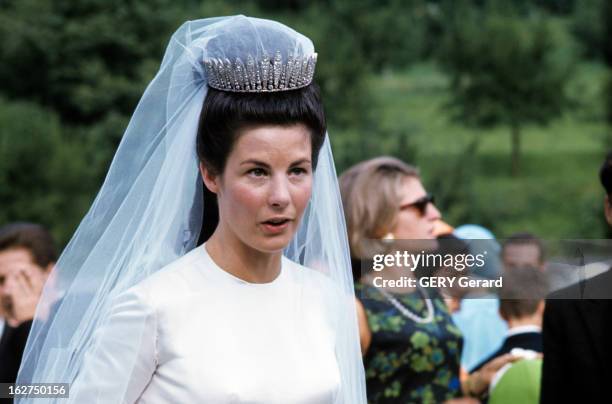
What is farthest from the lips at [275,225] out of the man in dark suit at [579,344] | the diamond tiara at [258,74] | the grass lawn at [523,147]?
the grass lawn at [523,147]

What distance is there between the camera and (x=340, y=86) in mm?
20297

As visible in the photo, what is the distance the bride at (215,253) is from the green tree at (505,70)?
1729 cm

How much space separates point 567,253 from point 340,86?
16.5 meters

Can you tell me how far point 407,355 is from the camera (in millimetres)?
4332

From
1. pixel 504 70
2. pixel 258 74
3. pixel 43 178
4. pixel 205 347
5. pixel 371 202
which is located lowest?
pixel 205 347

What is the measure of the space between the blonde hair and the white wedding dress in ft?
5.18

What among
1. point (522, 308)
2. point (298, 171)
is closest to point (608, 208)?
point (522, 308)

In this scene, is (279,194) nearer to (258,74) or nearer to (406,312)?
(258,74)

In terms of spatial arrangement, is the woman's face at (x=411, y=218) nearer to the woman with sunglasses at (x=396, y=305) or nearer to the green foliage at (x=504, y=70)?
the woman with sunglasses at (x=396, y=305)

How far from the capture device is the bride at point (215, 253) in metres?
2.69

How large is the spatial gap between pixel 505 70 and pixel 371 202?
15804 mm

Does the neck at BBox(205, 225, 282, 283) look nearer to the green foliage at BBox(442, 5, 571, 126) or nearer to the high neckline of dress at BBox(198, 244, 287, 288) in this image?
the high neckline of dress at BBox(198, 244, 287, 288)

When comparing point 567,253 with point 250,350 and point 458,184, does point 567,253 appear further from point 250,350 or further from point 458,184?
point 458,184

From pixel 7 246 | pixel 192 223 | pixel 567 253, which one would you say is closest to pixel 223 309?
pixel 192 223
